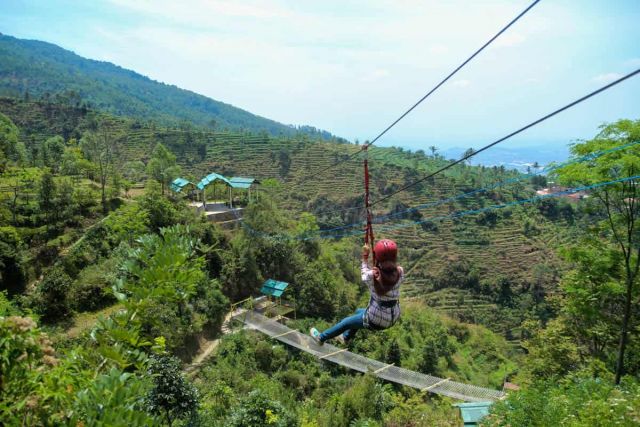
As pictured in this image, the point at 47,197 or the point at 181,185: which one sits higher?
the point at 181,185

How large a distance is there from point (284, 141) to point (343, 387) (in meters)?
39.4

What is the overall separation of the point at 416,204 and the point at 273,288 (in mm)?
25833

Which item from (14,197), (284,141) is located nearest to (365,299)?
(14,197)

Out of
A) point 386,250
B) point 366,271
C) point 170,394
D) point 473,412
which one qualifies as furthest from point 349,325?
point 473,412

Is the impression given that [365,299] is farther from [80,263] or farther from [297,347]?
[80,263]

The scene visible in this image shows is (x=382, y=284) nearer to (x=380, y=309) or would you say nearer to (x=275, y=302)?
(x=380, y=309)

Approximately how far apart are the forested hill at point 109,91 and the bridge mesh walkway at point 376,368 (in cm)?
4466

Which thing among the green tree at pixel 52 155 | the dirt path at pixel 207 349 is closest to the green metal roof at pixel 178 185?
the green tree at pixel 52 155

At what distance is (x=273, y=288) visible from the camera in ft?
50.6

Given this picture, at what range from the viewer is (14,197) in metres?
15.0

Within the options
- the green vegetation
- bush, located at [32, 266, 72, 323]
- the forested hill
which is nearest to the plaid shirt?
the green vegetation

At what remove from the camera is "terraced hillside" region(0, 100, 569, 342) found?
29047 mm

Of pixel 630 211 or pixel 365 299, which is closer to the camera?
pixel 630 211

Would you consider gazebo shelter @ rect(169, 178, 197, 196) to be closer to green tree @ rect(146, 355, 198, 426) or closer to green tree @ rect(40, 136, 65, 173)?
green tree @ rect(40, 136, 65, 173)
